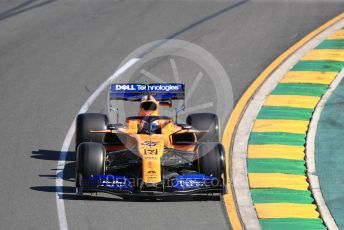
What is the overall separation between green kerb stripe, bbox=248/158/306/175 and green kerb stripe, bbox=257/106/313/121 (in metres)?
2.51

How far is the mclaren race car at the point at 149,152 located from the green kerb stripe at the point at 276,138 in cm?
164

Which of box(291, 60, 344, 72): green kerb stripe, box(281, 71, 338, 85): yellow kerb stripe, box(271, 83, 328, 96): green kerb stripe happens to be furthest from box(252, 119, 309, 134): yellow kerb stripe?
box(291, 60, 344, 72): green kerb stripe

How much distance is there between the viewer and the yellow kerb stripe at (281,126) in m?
21.2

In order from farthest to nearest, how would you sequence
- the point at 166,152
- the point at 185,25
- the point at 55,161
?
the point at 185,25 < the point at 55,161 < the point at 166,152

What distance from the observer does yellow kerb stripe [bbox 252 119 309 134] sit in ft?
69.5

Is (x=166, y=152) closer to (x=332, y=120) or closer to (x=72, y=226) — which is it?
(x=72, y=226)

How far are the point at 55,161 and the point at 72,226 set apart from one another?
3.33m

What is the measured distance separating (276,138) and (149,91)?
3.02m

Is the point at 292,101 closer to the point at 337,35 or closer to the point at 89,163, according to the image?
the point at 337,35

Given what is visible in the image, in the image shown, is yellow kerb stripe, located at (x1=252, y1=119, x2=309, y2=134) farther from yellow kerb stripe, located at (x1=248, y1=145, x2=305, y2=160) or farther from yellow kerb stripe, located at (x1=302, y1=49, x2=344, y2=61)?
yellow kerb stripe, located at (x1=302, y1=49, x2=344, y2=61)

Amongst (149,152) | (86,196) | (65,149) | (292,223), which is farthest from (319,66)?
(86,196)

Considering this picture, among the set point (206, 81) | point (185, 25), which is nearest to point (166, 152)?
point (206, 81)

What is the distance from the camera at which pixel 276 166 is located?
1923cm

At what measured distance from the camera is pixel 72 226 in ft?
53.5
